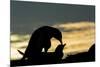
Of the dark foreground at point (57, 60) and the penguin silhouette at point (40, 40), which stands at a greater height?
the penguin silhouette at point (40, 40)

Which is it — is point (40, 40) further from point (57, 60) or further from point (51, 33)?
point (57, 60)

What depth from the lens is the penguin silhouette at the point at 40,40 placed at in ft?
7.94

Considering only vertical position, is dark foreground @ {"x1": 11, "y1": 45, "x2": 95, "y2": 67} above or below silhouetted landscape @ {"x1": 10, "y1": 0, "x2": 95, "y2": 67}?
below

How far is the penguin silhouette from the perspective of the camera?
7.94 ft

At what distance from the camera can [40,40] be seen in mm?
2457

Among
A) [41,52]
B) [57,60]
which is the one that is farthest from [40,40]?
[57,60]

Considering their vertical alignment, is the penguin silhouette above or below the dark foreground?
above

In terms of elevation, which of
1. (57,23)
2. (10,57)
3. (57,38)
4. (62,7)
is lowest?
(10,57)

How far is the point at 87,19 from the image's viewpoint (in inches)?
105

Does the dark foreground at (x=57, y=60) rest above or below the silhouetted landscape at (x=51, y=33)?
below

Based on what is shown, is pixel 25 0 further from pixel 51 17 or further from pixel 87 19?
pixel 87 19
